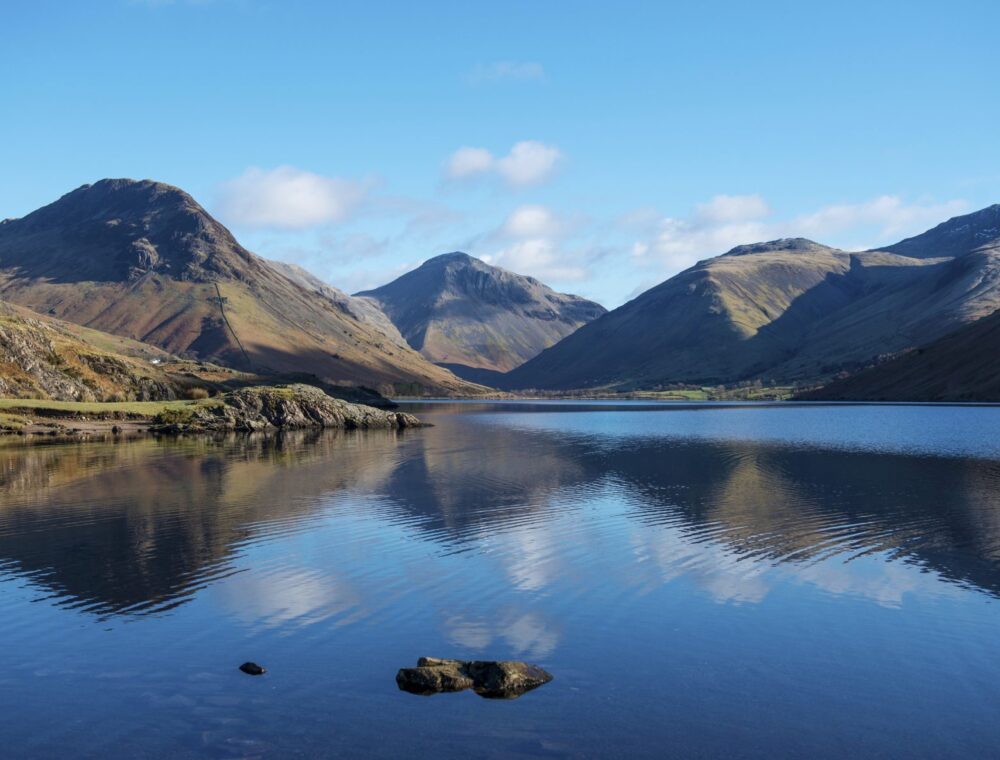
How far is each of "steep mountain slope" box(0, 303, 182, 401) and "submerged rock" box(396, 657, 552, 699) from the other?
129 metres

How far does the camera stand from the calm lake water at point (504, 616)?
18.7 m

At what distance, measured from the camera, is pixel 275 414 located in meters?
138

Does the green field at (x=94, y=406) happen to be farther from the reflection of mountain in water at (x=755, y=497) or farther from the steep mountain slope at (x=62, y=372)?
the reflection of mountain in water at (x=755, y=497)

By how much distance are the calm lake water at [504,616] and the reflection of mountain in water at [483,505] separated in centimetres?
34

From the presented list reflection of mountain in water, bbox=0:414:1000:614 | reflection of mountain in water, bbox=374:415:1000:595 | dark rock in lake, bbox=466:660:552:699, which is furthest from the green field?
dark rock in lake, bbox=466:660:552:699

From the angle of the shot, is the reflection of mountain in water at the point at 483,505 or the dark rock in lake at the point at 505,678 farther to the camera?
the reflection of mountain in water at the point at 483,505

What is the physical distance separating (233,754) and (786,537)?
31661mm

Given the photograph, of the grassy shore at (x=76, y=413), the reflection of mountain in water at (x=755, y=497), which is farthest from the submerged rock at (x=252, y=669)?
the grassy shore at (x=76, y=413)

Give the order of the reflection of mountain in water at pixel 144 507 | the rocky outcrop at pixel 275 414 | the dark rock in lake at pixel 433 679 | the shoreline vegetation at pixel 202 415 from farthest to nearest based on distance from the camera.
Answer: the rocky outcrop at pixel 275 414 < the shoreline vegetation at pixel 202 415 < the reflection of mountain in water at pixel 144 507 < the dark rock in lake at pixel 433 679

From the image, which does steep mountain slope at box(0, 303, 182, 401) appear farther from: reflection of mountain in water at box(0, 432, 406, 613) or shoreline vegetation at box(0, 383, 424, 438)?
reflection of mountain in water at box(0, 432, 406, 613)

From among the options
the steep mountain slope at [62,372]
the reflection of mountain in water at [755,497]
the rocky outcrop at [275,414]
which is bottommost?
the reflection of mountain in water at [755,497]

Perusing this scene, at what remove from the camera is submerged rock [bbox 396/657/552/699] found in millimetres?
20734

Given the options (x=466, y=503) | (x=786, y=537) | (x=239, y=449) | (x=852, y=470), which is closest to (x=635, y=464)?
(x=852, y=470)

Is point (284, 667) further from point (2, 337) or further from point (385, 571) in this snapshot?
point (2, 337)
